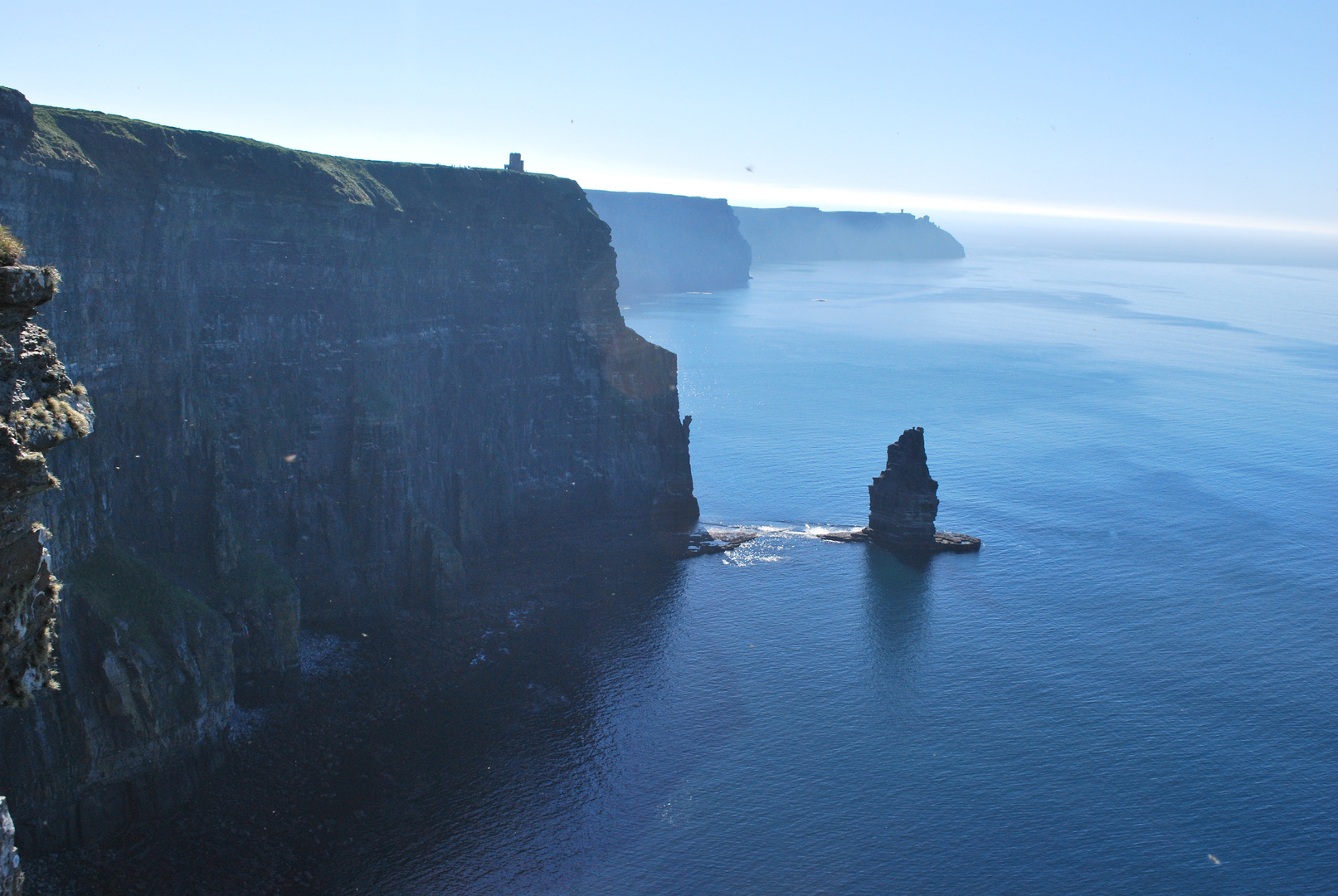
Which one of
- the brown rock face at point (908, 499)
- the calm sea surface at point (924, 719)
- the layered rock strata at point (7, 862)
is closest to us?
the layered rock strata at point (7, 862)

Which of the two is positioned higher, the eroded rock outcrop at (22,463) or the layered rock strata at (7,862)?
the eroded rock outcrop at (22,463)

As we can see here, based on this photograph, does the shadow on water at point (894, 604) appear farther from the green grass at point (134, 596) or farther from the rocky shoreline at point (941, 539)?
the green grass at point (134, 596)

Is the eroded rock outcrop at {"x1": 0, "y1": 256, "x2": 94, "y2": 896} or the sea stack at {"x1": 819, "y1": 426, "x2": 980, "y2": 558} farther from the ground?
the eroded rock outcrop at {"x1": 0, "y1": 256, "x2": 94, "y2": 896}

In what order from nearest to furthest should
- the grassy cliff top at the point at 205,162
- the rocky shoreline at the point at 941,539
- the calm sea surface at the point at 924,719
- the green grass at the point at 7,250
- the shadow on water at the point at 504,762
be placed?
1. the green grass at the point at 7,250
2. the shadow on water at the point at 504,762
3. the calm sea surface at the point at 924,719
4. the grassy cliff top at the point at 205,162
5. the rocky shoreline at the point at 941,539

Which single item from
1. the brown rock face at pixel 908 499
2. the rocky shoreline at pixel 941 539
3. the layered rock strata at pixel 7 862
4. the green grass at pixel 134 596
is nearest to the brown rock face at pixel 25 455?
the layered rock strata at pixel 7 862

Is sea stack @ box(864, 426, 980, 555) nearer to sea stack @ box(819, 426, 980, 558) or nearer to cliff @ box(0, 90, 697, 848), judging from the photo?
sea stack @ box(819, 426, 980, 558)

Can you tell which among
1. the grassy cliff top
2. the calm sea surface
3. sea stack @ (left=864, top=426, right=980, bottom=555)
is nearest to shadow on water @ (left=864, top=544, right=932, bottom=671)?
the calm sea surface

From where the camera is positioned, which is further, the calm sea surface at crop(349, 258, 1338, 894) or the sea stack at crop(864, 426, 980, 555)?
the sea stack at crop(864, 426, 980, 555)
